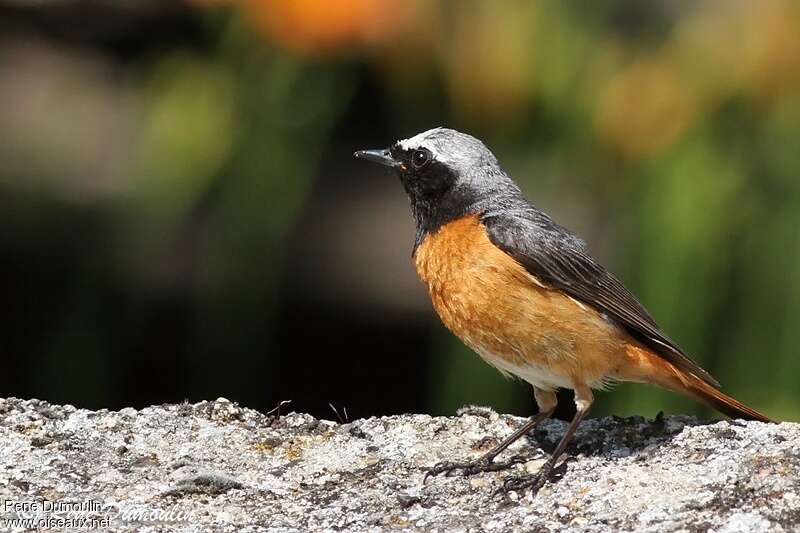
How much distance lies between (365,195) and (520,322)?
3.39 metres

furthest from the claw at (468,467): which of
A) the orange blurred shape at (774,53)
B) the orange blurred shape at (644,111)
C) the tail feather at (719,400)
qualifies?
the orange blurred shape at (774,53)

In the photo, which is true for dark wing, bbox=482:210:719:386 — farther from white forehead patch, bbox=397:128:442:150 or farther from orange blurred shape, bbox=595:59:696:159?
orange blurred shape, bbox=595:59:696:159

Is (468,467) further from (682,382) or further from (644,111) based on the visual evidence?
(644,111)

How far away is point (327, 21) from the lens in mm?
6348

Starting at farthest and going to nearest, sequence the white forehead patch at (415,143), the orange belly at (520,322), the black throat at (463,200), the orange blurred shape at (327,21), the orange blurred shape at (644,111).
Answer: the orange blurred shape at (327,21) < the orange blurred shape at (644,111) < the white forehead patch at (415,143) < the black throat at (463,200) < the orange belly at (520,322)

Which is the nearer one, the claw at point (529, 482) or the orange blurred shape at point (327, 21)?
the claw at point (529, 482)

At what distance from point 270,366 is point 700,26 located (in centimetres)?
300

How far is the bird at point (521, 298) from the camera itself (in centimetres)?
422

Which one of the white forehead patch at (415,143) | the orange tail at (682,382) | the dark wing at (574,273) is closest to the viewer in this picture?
the dark wing at (574,273)

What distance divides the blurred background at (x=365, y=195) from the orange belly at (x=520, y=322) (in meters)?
1.86

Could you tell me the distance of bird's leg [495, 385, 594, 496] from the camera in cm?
396

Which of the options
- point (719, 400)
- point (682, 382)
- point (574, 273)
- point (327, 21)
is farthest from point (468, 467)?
point (327, 21)

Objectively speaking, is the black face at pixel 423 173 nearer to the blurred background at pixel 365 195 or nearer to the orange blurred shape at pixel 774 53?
the blurred background at pixel 365 195

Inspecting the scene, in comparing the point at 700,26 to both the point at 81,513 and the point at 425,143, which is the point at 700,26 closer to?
the point at 425,143
